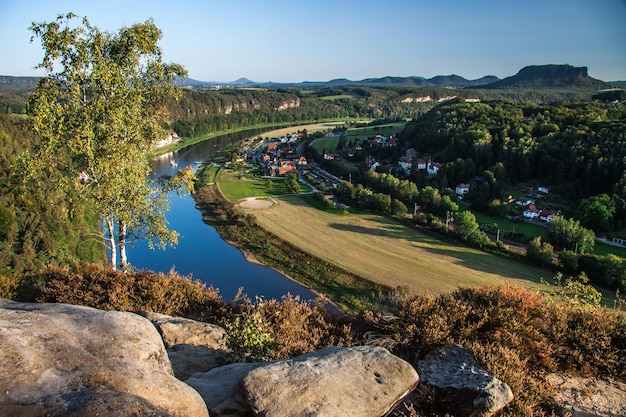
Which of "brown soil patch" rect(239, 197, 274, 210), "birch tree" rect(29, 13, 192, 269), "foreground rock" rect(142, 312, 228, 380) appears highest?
"birch tree" rect(29, 13, 192, 269)

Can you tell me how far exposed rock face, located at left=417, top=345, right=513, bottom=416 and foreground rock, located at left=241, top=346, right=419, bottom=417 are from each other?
1.24 feet

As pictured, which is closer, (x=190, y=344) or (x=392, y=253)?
(x=190, y=344)

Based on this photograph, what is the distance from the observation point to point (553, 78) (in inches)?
6137

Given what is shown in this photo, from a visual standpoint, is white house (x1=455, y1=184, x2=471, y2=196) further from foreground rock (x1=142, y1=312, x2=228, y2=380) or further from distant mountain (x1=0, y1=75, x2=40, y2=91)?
distant mountain (x1=0, y1=75, x2=40, y2=91)

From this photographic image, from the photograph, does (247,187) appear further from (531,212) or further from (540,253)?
(540,253)

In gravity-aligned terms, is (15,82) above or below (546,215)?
above

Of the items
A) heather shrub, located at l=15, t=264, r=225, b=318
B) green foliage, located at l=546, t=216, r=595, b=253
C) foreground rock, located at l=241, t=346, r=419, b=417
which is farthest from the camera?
green foliage, located at l=546, t=216, r=595, b=253

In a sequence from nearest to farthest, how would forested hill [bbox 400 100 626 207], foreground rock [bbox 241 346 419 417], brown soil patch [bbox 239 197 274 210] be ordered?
foreground rock [bbox 241 346 419 417], brown soil patch [bbox 239 197 274 210], forested hill [bbox 400 100 626 207]

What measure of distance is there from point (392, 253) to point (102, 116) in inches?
730

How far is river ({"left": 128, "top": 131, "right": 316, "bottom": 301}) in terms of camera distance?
19.5 m

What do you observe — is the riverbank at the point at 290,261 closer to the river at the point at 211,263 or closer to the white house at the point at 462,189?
the river at the point at 211,263

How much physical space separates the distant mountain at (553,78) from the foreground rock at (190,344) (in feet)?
532

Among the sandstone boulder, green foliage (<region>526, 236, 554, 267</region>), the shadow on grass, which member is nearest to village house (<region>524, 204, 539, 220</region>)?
green foliage (<region>526, 236, 554, 267</region>)

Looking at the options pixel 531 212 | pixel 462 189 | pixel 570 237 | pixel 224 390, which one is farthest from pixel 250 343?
pixel 462 189
